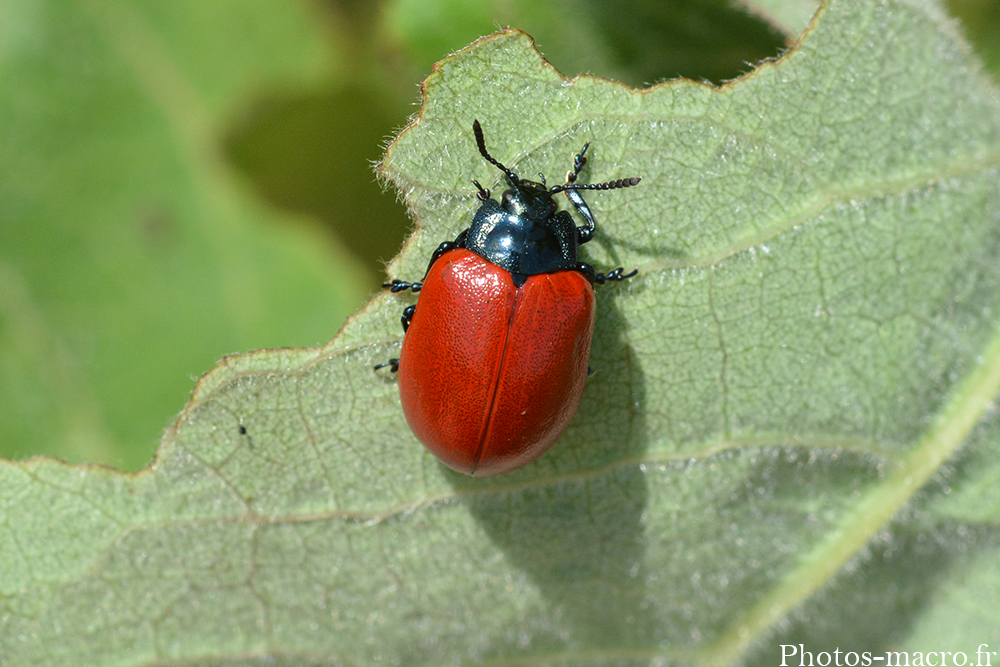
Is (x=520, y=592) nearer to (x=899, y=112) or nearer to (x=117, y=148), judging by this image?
(x=899, y=112)

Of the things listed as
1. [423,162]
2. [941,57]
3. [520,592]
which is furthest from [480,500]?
[941,57]

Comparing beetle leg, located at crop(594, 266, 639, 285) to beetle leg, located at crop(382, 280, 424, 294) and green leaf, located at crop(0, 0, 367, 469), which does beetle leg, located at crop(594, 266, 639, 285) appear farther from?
green leaf, located at crop(0, 0, 367, 469)

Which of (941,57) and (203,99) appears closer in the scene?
(941,57)

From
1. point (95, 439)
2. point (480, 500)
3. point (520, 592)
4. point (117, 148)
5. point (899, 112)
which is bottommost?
point (520, 592)

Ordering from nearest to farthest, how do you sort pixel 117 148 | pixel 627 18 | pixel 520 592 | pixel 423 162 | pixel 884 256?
pixel 423 162
pixel 884 256
pixel 520 592
pixel 627 18
pixel 117 148

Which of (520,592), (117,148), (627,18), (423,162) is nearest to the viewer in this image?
(423,162)

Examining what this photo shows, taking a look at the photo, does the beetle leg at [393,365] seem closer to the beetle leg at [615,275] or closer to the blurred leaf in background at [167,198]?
the beetle leg at [615,275]

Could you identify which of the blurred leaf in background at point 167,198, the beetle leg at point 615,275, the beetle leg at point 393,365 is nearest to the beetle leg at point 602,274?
the beetle leg at point 615,275

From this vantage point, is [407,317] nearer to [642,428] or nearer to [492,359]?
[492,359]
